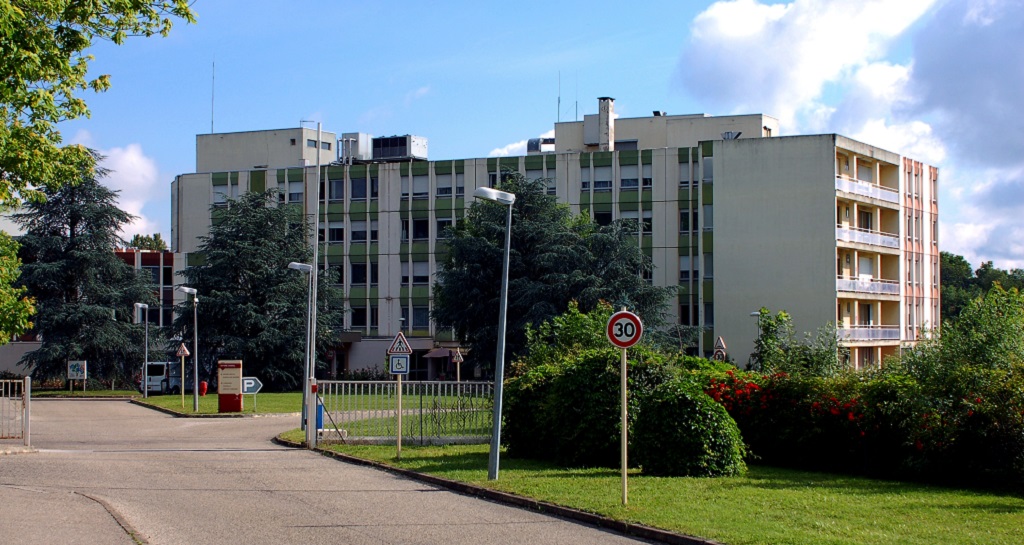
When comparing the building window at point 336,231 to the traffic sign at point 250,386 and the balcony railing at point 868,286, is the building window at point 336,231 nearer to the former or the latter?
the balcony railing at point 868,286

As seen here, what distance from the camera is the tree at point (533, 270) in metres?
54.2

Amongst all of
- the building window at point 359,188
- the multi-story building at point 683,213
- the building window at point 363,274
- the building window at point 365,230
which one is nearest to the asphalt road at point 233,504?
the multi-story building at point 683,213

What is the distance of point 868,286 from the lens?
64.5 m

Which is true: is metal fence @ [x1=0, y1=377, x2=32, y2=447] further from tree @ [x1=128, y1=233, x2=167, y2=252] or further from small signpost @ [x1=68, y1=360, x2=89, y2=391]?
tree @ [x1=128, y1=233, x2=167, y2=252]

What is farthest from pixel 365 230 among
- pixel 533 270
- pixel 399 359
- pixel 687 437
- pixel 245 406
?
pixel 687 437

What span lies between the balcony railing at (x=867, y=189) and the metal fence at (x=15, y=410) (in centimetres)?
4828

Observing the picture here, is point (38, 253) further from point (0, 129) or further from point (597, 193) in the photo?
point (0, 129)

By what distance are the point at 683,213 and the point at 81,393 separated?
37.6 metres

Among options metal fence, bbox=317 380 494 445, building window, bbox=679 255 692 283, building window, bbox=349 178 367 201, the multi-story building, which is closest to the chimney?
the multi-story building

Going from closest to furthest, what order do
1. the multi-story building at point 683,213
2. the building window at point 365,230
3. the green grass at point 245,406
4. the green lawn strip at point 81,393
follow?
the green grass at point 245,406 → the green lawn strip at point 81,393 → the multi-story building at point 683,213 → the building window at point 365,230

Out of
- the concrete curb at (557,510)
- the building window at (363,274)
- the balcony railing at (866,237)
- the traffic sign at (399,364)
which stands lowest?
the concrete curb at (557,510)

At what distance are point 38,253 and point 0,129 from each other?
5379cm

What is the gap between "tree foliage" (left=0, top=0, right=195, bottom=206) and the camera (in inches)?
610

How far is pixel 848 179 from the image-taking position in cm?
6316
